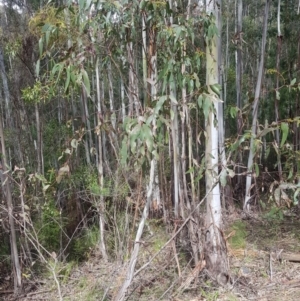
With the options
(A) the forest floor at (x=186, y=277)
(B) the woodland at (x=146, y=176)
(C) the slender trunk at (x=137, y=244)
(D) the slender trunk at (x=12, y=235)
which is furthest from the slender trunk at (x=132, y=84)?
(D) the slender trunk at (x=12, y=235)

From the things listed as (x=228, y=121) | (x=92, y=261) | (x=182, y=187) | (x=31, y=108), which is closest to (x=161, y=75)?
(x=182, y=187)

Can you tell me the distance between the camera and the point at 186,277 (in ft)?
11.3

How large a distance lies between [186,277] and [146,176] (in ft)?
3.59

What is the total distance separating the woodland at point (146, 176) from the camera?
7.45ft

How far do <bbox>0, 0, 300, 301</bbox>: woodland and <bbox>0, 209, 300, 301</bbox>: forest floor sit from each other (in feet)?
0.06

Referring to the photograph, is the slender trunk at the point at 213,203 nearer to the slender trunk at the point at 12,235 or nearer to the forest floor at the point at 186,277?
the forest floor at the point at 186,277

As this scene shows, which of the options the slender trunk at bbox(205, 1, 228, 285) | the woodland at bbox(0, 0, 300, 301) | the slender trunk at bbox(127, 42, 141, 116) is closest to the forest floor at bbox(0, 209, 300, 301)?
the woodland at bbox(0, 0, 300, 301)

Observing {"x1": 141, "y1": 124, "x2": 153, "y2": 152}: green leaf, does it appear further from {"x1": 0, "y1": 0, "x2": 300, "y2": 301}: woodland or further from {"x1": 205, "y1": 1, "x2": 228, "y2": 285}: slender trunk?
{"x1": 205, "y1": 1, "x2": 228, "y2": 285}: slender trunk

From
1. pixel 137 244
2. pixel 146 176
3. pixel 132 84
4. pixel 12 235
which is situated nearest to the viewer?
pixel 137 244

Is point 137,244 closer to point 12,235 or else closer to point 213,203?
point 213,203

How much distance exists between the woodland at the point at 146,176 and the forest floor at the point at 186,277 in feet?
0.06

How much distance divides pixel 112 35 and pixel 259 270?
281 centimetres

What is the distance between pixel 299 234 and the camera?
492 cm

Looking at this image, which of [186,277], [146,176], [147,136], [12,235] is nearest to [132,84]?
[146,176]
